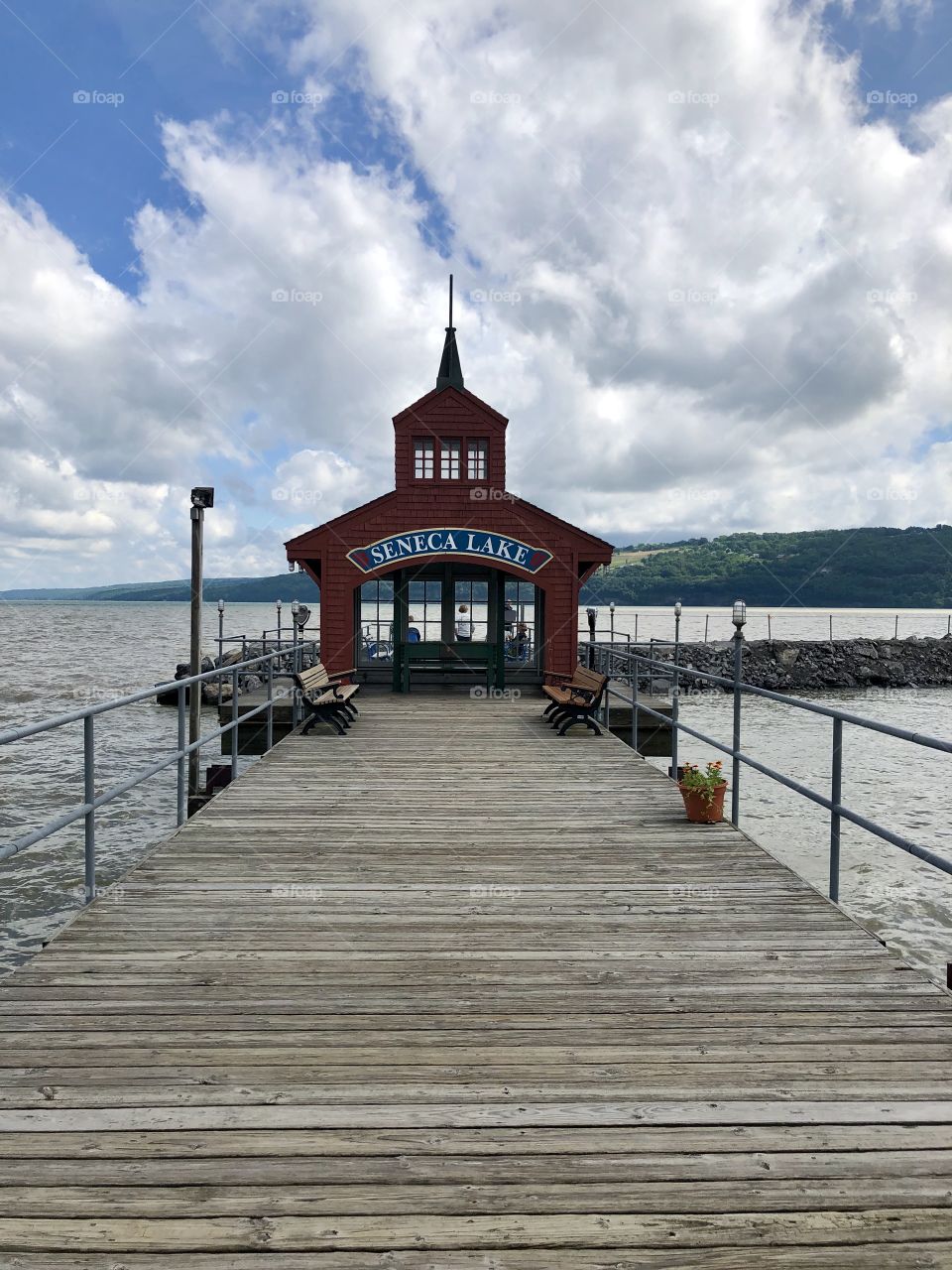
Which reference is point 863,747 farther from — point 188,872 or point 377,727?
point 188,872

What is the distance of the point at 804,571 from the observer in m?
110

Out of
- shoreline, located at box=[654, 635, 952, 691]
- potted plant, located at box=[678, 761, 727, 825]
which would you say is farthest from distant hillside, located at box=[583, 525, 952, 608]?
potted plant, located at box=[678, 761, 727, 825]

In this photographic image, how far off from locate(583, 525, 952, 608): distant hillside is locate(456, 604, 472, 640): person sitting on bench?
84694 millimetres

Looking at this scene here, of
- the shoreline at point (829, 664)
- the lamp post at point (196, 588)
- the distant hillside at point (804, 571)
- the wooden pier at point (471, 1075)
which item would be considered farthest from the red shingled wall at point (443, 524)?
the distant hillside at point (804, 571)

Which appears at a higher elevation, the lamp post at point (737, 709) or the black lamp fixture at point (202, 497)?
the black lamp fixture at point (202, 497)

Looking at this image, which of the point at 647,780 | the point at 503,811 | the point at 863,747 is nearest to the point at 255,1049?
the point at 503,811

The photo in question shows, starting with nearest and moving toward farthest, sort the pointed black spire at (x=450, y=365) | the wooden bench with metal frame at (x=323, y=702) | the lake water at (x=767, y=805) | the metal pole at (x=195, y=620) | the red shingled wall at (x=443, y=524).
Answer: the lake water at (x=767, y=805)
the wooden bench with metal frame at (x=323, y=702)
the metal pole at (x=195, y=620)
the red shingled wall at (x=443, y=524)
the pointed black spire at (x=450, y=365)

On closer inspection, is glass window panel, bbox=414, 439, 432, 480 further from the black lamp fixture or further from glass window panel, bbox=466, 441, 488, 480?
the black lamp fixture

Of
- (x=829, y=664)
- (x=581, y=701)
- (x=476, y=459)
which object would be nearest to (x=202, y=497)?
(x=476, y=459)

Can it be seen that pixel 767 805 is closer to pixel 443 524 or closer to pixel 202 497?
pixel 443 524

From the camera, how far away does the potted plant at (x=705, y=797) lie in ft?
21.3

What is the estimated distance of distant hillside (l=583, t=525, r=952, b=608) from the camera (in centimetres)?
10144

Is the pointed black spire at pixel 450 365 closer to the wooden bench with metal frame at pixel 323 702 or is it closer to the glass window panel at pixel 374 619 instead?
the glass window panel at pixel 374 619

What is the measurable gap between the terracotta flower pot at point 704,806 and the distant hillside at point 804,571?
93214 mm
